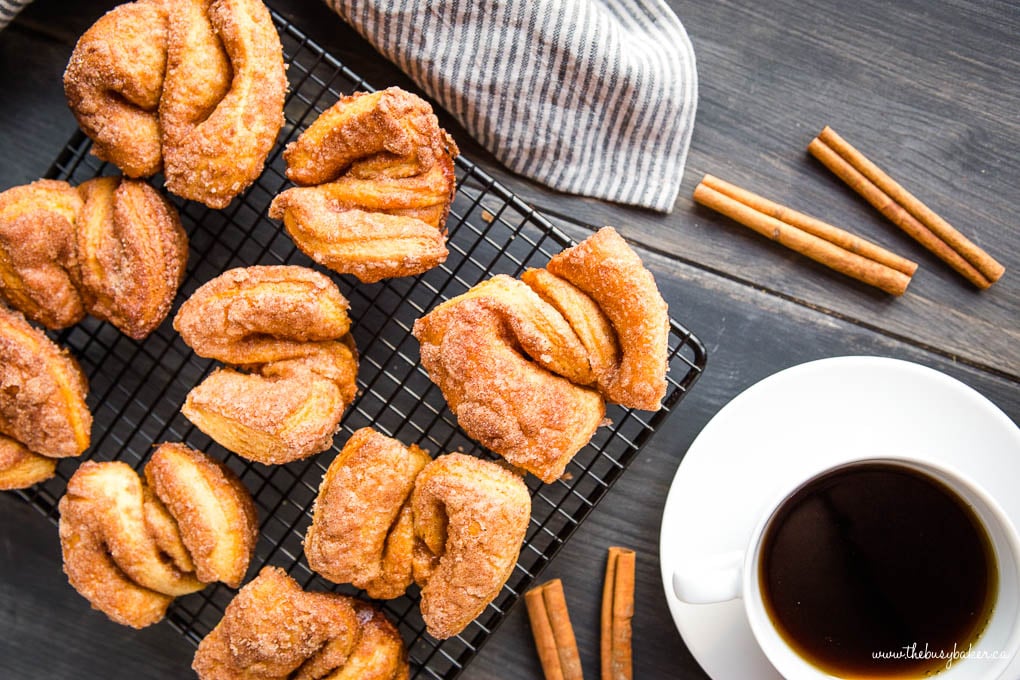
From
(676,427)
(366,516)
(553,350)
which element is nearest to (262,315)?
(366,516)

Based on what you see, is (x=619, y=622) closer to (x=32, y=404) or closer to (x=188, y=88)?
(x=32, y=404)

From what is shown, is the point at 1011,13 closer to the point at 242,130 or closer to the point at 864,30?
the point at 864,30

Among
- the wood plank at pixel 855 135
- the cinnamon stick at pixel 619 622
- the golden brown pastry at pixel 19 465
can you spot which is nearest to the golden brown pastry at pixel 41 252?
the golden brown pastry at pixel 19 465

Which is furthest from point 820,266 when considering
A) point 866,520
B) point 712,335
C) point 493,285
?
point 493,285

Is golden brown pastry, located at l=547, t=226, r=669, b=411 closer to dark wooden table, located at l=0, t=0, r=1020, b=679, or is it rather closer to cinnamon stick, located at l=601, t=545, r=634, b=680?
dark wooden table, located at l=0, t=0, r=1020, b=679

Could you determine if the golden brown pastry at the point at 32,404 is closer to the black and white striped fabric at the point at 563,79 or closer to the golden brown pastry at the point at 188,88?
the golden brown pastry at the point at 188,88
